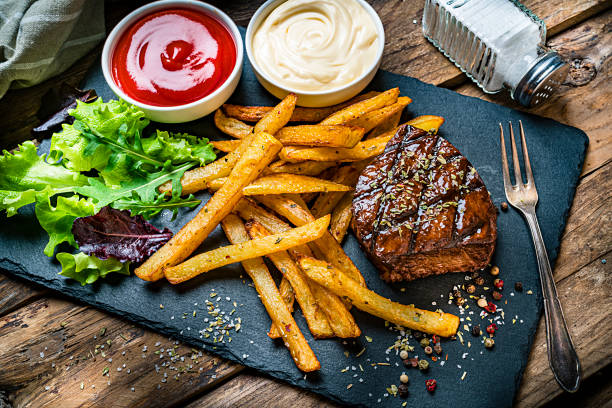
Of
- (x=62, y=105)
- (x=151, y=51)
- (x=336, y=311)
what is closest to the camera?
(x=336, y=311)

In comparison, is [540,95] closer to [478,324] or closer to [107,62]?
[478,324]

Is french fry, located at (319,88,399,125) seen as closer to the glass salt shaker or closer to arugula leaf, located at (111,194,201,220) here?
the glass salt shaker

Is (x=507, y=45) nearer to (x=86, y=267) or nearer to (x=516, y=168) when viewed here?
(x=516, y=168)

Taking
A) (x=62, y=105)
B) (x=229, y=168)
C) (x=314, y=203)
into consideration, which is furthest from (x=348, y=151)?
(x=62, y=105)

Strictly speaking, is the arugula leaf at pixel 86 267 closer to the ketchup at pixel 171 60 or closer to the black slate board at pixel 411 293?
the black slate board at pixel 411 293

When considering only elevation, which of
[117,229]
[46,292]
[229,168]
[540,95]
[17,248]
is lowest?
[46,292]

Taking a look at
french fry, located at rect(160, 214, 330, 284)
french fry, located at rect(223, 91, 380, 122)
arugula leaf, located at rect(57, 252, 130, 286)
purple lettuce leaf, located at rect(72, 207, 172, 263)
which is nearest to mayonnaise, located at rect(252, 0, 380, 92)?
french fry, located at rect(223, 91, 380, 122)

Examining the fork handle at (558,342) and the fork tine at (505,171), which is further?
the fork tine at (505,171)

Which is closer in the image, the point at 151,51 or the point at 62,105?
the point at 151,51

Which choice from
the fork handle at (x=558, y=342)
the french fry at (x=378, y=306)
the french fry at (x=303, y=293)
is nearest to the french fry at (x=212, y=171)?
the french fry at (x=303, y=293)

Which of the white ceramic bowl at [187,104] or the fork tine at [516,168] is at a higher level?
the white ceramic bowl at [187,104]
